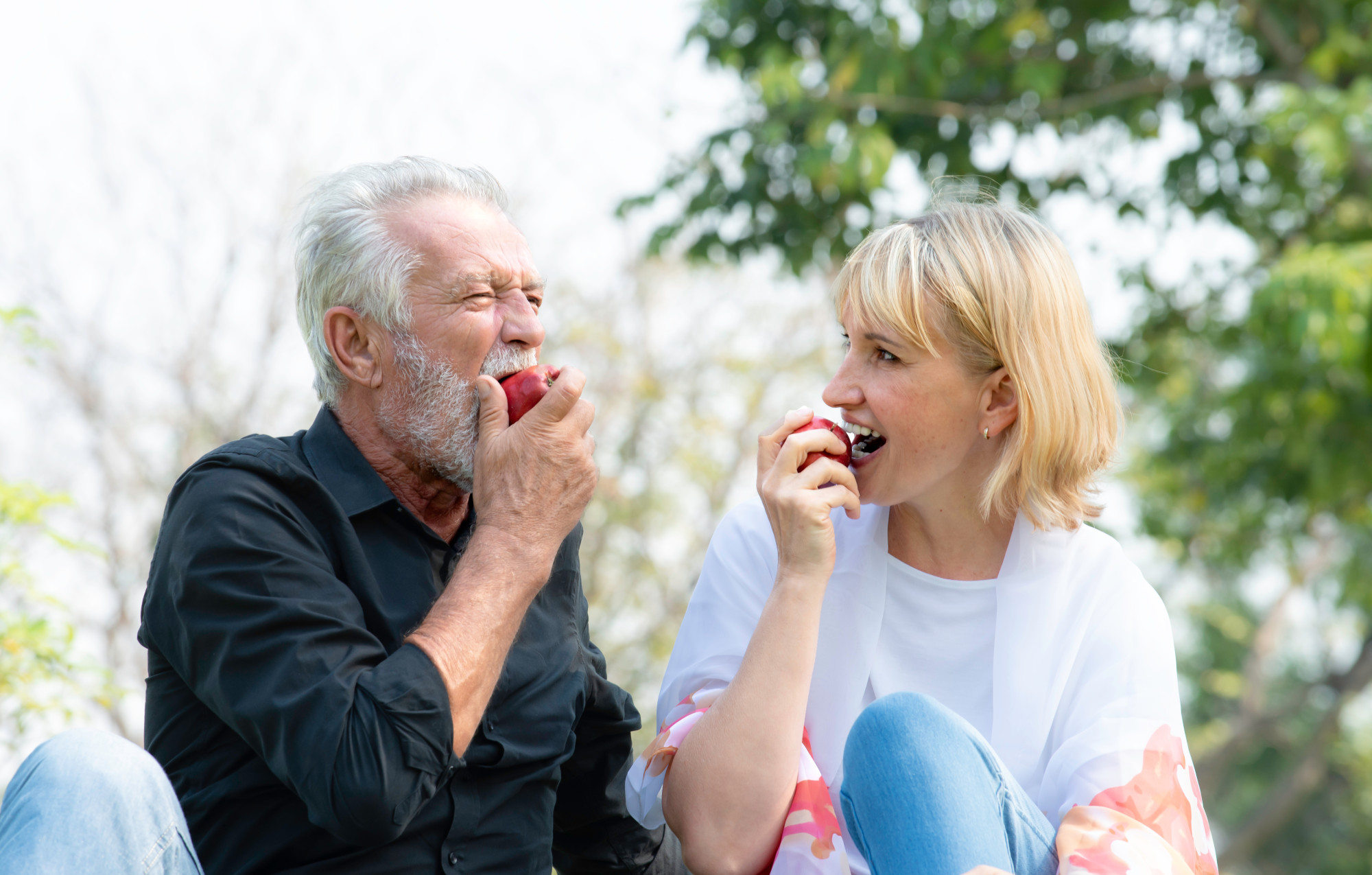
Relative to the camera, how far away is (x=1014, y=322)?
2318 mm

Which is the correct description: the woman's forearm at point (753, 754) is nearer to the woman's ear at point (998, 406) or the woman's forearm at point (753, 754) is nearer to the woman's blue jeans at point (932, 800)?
the woman's blue jeans at point (932, 800)

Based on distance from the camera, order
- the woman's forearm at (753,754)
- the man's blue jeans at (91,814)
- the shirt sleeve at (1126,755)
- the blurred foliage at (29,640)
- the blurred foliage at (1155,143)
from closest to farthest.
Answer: the man's blue jeans at (91,814) → the shirt sleeve at (1126,755) → the woman's forearm at (753,754) → the blurred foliage at (29,640) → the blurred foliage at (1155,143)

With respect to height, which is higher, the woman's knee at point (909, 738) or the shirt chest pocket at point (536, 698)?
the woman's knee at point (909, 738)

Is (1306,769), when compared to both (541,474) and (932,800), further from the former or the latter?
(541,474)

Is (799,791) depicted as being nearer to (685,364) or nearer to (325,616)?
(325,616)

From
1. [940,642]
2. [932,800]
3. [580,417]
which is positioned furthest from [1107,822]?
[580,417]

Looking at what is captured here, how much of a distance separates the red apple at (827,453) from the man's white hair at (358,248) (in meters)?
0.81

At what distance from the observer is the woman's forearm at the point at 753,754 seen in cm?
208

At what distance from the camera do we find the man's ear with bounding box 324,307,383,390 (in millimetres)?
2340

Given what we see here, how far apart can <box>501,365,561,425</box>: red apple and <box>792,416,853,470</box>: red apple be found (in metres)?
0.49

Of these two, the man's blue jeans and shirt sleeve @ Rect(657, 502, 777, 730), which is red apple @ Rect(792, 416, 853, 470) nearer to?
shirt sleeve @ Rect(657, 502, 777, 730)

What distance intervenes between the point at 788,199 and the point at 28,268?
6923 mm

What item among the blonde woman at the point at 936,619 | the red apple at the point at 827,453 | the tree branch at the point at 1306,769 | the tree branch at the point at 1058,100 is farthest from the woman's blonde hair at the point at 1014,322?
the tree branch at the point at 1306,769

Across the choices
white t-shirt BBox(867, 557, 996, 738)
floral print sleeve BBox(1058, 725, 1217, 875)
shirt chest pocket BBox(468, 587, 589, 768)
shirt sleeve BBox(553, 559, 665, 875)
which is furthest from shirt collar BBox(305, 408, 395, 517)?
floral print sleeve BBox(1058, 725, 1217, 875)
